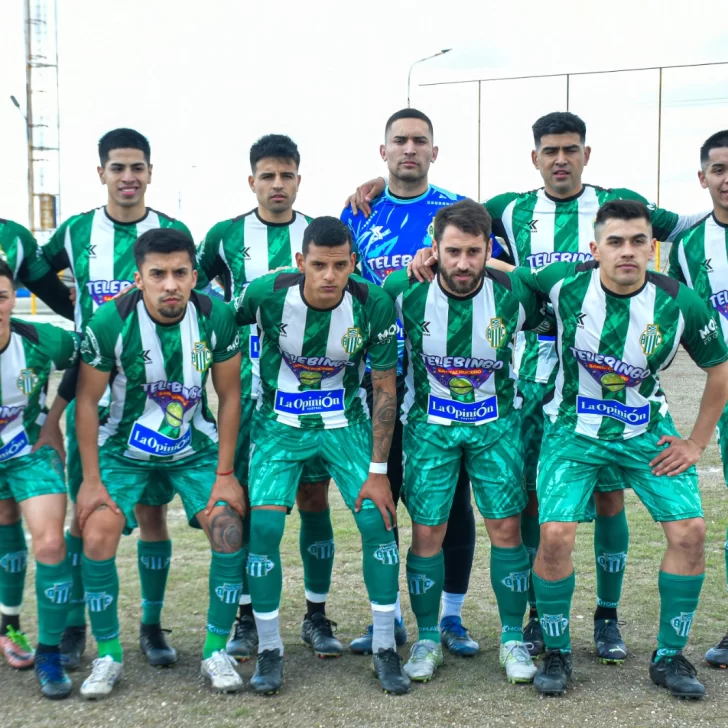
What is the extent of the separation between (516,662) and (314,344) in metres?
1.69

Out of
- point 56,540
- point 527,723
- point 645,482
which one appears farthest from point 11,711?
point 645,482

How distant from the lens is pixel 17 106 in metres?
36.5

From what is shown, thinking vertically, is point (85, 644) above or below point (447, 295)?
below

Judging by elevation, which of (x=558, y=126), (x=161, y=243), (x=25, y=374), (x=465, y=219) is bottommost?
(x=25, y=374)

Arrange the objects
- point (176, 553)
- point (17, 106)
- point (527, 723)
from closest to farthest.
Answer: point (527, 723)
point (176, 553)
point (17, 106)

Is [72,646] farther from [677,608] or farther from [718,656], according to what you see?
[718,656]

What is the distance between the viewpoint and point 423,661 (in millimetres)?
4199

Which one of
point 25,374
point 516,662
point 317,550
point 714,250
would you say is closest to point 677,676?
point 516,662

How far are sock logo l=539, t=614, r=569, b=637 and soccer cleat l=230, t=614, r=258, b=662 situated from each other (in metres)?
1.47

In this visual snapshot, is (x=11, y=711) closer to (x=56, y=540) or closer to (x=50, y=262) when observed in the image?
(x=56, y=540)

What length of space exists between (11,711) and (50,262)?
222cm

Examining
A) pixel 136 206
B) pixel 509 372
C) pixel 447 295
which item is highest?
pixel 136 206

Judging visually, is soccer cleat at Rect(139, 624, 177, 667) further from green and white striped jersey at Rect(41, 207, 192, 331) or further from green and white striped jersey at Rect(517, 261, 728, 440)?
green and white striped jersey at Rect(517, 261, 728, 440)

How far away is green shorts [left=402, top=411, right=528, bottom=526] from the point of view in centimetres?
423
